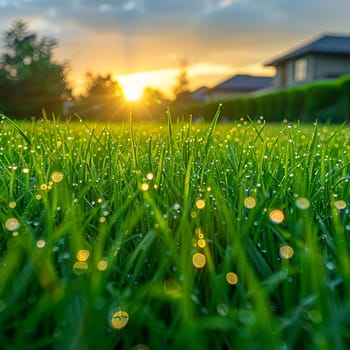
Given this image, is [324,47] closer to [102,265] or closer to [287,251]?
[287,251]

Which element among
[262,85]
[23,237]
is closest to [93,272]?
[23,237]

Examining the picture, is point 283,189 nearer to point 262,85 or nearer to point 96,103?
point 96,103

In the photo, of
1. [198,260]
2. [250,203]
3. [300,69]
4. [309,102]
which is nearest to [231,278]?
[198,260]

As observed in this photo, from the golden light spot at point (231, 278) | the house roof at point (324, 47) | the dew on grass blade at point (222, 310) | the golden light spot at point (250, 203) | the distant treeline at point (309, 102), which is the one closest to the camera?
the dew on grass blade at point (222, 310)

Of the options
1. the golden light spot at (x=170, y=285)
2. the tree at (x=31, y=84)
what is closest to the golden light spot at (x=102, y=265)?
the golden light spot at (x=170, y=285)

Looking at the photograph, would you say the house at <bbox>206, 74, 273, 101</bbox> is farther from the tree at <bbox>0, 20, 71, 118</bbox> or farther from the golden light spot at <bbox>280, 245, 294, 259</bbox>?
the golden light spot at <bbox>280, 245, 294, 259</bbox>

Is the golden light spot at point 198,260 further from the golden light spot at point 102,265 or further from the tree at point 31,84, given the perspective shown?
the tree at point 31,84
